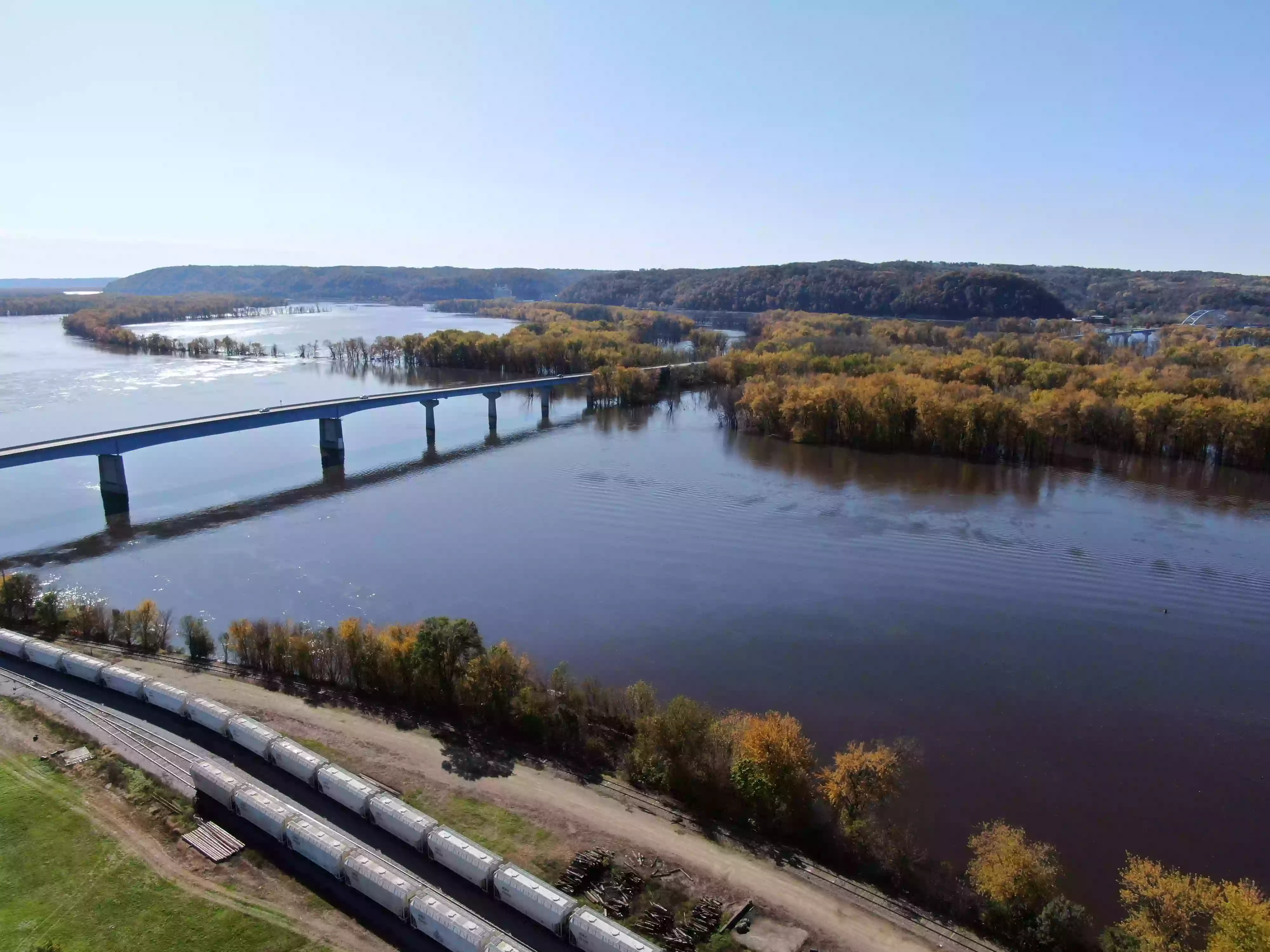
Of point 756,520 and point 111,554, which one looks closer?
point 111,554

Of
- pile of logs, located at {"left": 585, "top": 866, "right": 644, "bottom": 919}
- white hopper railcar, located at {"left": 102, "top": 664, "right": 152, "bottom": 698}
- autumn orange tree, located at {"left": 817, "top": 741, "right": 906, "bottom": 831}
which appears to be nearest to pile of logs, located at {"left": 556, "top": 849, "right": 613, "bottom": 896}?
pile of logs, located at {"left": 585, "top": 866, "right": 644, "bottom": 919}

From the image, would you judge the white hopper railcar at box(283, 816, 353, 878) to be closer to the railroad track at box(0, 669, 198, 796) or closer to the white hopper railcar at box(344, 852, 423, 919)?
the white hopper railcar at box(344, 852, 423, 919)

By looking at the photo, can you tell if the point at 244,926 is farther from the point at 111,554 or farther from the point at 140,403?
the point at 140,403

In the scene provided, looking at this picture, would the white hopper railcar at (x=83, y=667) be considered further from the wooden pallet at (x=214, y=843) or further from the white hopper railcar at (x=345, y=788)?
the white hopper railcar at (x=345, y=788)

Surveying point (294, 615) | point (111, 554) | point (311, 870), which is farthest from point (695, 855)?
point (111, 554)

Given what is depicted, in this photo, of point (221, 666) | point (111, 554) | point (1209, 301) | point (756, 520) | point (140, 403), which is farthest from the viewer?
point (1209, 301)

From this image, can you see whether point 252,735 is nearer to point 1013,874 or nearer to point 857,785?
point 857,785

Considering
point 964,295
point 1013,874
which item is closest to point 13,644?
point 1013,874
